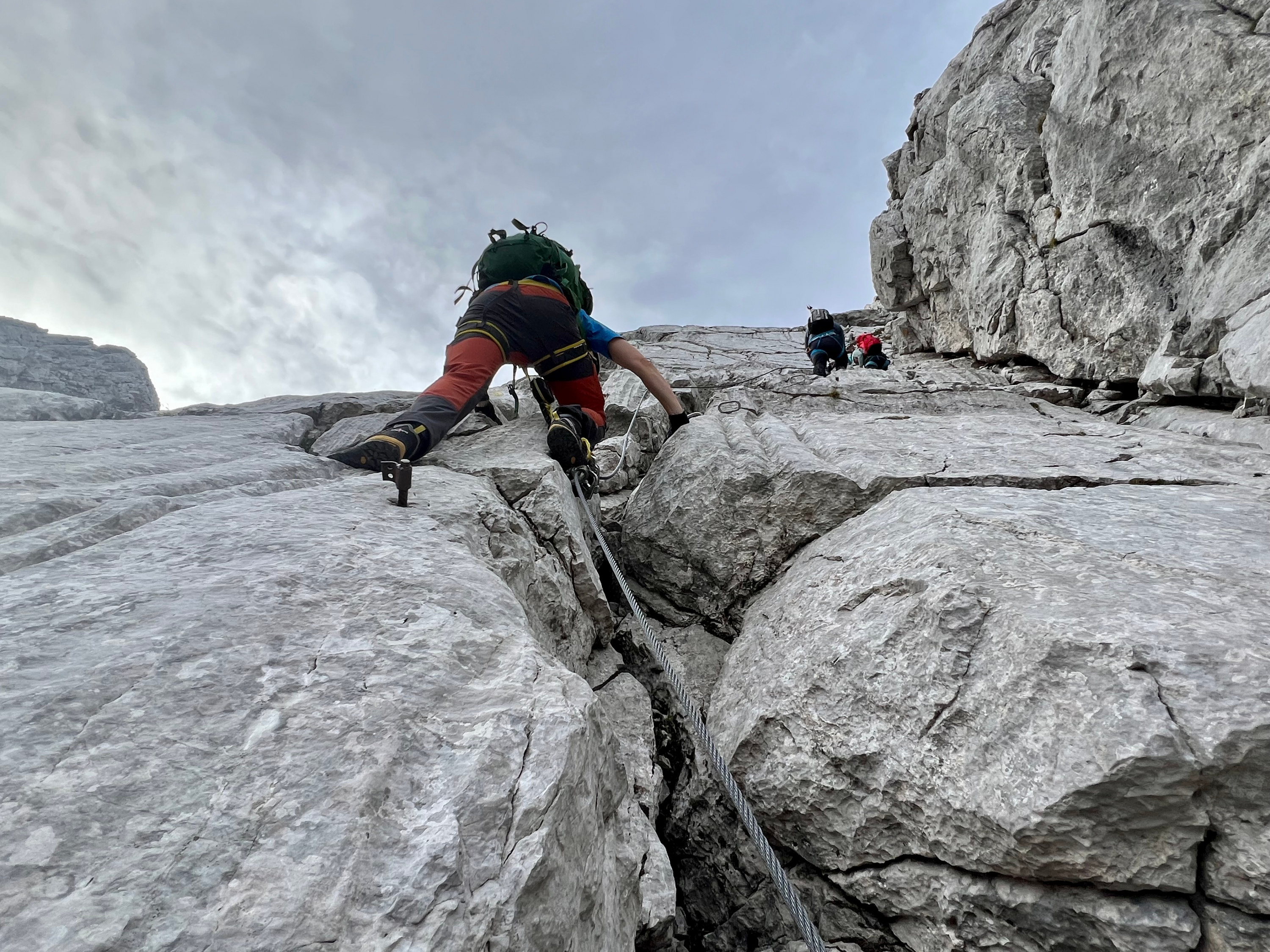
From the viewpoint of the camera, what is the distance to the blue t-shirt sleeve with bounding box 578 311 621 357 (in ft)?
19.6

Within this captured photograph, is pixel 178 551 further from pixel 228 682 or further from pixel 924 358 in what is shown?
pixel 924 358

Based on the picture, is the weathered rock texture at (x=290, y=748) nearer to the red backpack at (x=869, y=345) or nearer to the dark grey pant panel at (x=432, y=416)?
the dark grey pant panel at (x=432, y=416)

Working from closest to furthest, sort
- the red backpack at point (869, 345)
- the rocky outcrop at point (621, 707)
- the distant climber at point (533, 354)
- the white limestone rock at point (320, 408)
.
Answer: the rocky outcrop at point (621, 707) < the distant climber at point (533, 354) < the white limestone rock at point (320, 408) < the red backpack at point (869, 345)

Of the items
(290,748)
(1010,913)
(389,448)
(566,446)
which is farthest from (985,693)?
(389,448)

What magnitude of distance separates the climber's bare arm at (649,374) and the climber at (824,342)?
680cm

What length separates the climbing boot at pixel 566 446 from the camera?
4.54 metres

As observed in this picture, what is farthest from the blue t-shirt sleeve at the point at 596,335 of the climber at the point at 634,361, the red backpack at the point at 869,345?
the red backpack at the point at 869,345

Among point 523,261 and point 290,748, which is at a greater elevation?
point 523,261

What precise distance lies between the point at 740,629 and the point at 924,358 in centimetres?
1110

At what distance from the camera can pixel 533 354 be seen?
17.3ft

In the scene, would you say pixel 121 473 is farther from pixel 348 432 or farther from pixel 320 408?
pixel 320 408

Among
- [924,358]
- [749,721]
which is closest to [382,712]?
[749,721]

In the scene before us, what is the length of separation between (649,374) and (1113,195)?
6140 mm

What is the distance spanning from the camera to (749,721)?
117 inches
